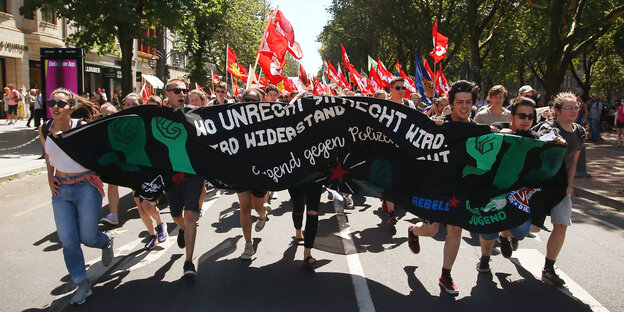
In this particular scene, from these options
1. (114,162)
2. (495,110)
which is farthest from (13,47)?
(495,110)

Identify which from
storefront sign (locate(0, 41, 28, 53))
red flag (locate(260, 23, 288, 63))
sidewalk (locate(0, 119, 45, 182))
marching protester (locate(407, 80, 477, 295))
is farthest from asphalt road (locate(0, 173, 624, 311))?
storefront sign (locate(0, 41, 28, 53))

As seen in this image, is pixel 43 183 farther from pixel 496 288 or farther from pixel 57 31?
pixel 57 31

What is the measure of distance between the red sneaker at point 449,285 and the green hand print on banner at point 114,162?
3057mm

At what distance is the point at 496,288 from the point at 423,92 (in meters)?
11.3

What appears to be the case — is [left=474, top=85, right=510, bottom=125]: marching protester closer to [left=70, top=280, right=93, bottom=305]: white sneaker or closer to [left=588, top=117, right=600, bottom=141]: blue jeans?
[left=70, top=280, right=93, bottom=305]: white sneaker

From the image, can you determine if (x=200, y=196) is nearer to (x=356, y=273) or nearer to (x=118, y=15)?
(x=356, y=273)

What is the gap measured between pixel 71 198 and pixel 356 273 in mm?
2723

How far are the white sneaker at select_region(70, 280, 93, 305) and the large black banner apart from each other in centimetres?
98

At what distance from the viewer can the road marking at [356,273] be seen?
430cm

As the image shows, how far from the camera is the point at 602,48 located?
33906mm

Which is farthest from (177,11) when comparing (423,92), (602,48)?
(602,48)

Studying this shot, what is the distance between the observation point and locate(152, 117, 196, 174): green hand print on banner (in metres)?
4.82

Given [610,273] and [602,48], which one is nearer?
[610,273]

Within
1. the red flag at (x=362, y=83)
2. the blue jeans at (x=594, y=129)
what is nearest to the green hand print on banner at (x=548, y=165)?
the red flag at (x=362, y=83)
